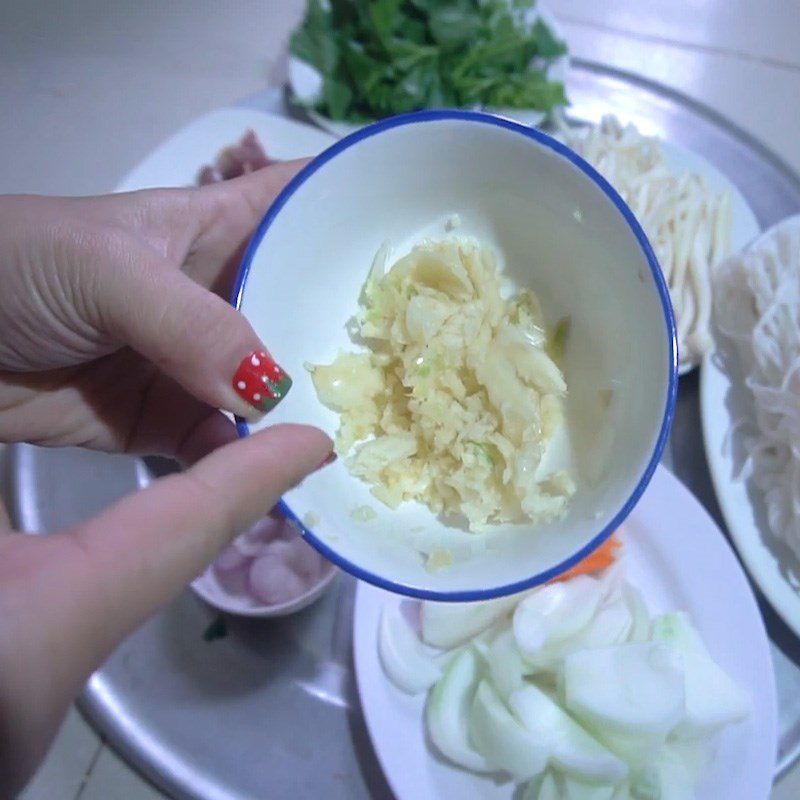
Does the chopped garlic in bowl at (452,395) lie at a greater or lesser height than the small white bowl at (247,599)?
greater

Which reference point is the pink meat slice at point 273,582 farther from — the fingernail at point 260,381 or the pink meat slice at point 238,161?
the pink meat slice at point 238,161

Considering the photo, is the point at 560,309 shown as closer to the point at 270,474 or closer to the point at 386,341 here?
the point at 386,341

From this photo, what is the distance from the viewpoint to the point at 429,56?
144cm

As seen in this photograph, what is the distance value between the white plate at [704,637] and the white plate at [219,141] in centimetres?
86

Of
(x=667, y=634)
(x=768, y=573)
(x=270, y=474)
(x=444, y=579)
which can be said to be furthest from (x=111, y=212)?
(x=768, y=573)

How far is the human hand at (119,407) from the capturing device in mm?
503

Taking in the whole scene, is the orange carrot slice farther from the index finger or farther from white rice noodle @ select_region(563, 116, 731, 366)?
the index finger

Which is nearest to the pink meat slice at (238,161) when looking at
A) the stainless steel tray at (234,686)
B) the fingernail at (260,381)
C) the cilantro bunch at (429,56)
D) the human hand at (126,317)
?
the cilantro bunch at (429,56)

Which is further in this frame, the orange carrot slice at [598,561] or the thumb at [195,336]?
the orange carrot slice at [598,561]

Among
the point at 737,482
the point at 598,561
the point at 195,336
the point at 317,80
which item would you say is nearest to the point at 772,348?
the point at 737,482

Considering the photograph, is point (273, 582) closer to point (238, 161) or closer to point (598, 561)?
point (598, 561)

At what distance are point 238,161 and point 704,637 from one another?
1112mm

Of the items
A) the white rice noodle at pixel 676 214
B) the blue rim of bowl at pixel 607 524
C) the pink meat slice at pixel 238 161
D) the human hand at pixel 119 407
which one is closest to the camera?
the human hand at pixel 119 407

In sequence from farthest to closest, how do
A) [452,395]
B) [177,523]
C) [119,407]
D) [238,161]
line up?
[238,161]
[119,407]
[452,395]
[177,523]
